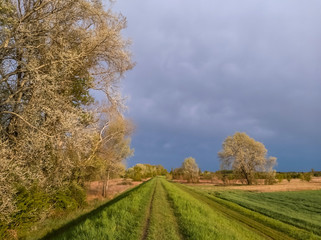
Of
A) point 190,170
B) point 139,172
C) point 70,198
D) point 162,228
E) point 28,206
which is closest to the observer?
point 162,228

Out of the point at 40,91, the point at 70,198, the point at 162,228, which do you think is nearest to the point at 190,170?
the point at 70,198

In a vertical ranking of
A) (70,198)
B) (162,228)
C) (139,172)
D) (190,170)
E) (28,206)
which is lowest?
(162,228)

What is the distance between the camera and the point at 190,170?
85.7 metres

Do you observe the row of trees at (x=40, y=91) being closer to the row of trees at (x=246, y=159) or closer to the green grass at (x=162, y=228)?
the green grass at (x=162, y=228)

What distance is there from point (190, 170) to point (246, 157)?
3132cm

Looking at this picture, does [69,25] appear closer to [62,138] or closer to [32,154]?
[62,138]

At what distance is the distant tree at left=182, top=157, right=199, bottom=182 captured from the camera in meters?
78.3

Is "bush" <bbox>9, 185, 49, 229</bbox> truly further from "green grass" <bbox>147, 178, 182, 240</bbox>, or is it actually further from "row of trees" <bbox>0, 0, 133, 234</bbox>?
"green grass" <bbox>147, 178, 182, 240</bbox>

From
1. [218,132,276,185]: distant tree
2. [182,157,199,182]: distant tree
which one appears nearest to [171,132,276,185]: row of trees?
[218,132,276,185]: distant tree

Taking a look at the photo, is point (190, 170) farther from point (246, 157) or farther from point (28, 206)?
point (28, 206)

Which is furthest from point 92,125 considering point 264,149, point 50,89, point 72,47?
point 264,149

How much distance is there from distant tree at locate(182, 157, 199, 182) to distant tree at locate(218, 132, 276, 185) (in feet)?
66.6

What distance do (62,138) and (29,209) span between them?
393cm

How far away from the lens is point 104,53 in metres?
12.5
